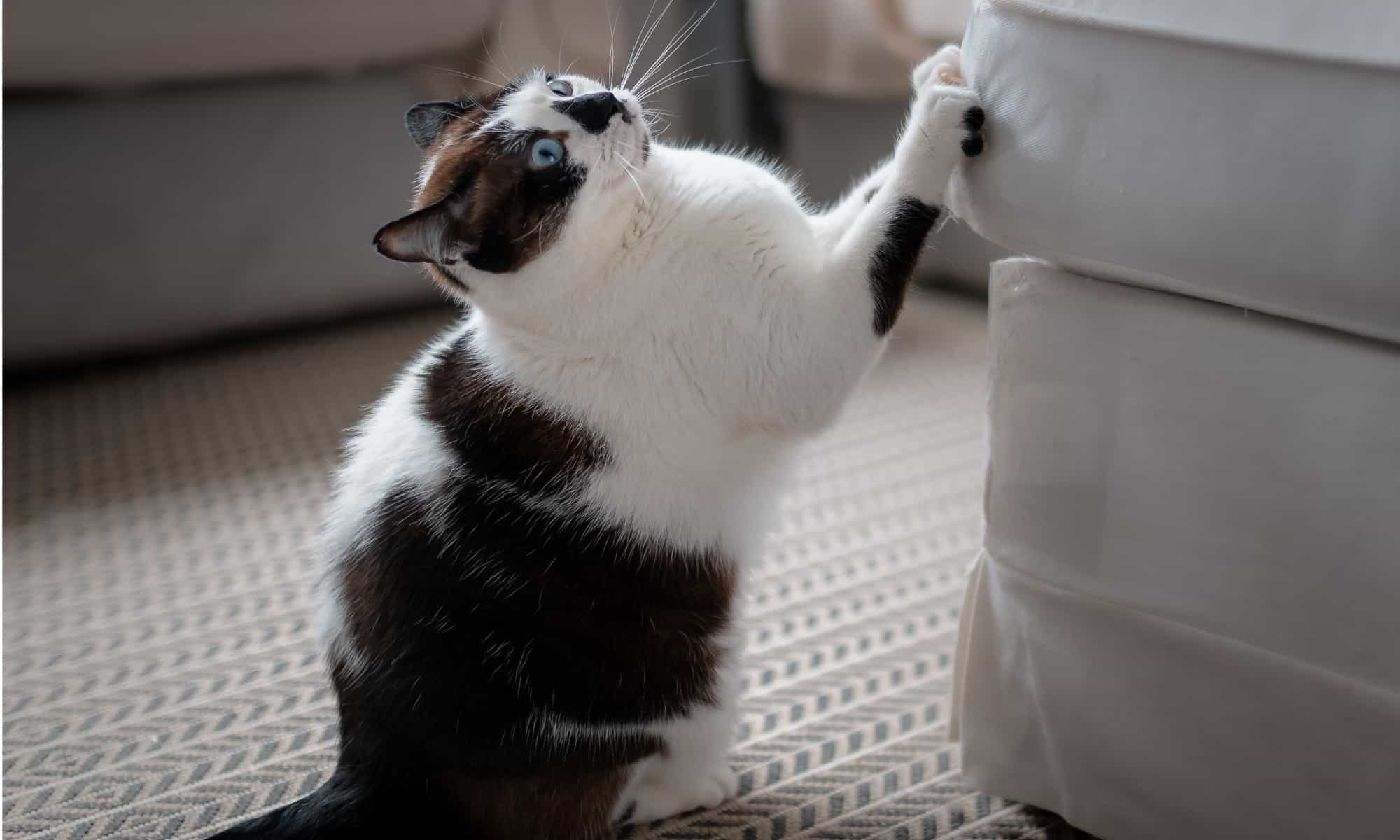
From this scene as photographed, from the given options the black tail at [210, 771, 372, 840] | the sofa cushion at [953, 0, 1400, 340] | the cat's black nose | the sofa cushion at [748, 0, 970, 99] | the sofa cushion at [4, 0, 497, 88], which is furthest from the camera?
the sofa cushion at [748, 0, 970, 99]

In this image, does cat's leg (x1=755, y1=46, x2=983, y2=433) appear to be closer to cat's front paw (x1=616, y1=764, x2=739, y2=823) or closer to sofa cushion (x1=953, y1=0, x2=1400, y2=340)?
sofa cushion (x1=953, y1=0, x2=1400, y2=340)

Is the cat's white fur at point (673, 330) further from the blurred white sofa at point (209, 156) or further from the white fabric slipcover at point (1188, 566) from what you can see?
the blurred white sofa at point (209, 156)

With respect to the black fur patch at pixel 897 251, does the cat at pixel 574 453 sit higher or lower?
lower

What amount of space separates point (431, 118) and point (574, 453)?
14.3 inches

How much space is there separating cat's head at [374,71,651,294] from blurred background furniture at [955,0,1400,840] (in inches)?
10.9

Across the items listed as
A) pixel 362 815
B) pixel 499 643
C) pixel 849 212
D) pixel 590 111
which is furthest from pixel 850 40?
pixel 362 815

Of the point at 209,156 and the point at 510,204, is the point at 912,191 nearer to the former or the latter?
the point at 510,204

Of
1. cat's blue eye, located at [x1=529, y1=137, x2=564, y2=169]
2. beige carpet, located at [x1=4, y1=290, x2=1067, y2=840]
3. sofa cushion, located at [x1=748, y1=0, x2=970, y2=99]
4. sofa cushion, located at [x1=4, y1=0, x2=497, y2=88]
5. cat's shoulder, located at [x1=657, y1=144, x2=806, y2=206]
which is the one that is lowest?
beige carpet, located at [x1=4, y1=290, x2=1067, y2=840]

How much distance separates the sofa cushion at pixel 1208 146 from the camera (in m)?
0.68

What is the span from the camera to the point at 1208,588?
32.6 inches

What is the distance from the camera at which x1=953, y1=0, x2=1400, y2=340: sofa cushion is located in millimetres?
685

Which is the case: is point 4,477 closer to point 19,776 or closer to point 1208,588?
point 19,776

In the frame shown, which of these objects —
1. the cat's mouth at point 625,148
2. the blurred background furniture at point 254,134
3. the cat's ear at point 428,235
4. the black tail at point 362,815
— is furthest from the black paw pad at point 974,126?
the blurred background furniture at point 254,134

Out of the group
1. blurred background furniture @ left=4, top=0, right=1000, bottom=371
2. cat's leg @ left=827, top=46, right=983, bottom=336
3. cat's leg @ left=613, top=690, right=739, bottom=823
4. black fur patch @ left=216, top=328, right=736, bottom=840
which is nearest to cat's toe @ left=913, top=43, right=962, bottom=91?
cat's leg @ left=827, top=46, right=983, bottom=336
